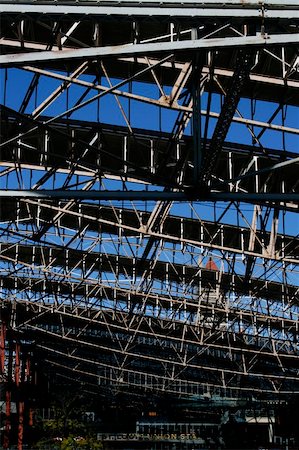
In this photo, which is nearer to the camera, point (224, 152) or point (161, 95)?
point (161, 95)

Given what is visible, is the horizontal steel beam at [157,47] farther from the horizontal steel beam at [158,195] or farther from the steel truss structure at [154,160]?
the horizontal steel beam at [158,195]

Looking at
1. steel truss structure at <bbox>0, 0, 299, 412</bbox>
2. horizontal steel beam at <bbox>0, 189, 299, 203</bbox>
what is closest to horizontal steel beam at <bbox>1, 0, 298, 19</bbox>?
steel truss structure at <bbox>0, 0, 299, 412</bbox>

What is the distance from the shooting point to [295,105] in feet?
59.8

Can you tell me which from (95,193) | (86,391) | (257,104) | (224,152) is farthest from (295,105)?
(86,391)

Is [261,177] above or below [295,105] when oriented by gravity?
below

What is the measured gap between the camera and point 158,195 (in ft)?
49.3

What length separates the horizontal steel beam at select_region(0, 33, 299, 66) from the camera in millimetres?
11617

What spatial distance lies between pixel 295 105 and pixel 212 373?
38730 mm

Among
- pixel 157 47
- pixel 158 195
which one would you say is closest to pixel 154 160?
pixel 158 195

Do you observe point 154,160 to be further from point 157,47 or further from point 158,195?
point 157,47

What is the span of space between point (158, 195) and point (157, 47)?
3940mm

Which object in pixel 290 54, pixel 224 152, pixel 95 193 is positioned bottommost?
pixel 95 193

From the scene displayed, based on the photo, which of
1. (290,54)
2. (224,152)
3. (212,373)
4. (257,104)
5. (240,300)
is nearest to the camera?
(290,54)

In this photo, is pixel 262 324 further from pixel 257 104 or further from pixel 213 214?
pixel 257 104
